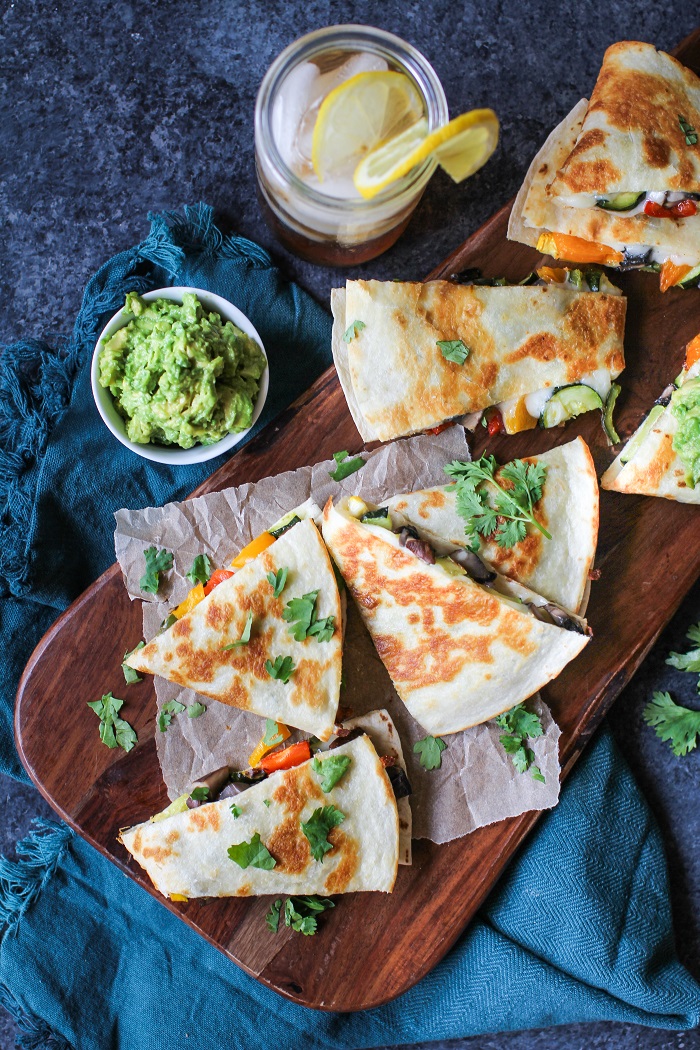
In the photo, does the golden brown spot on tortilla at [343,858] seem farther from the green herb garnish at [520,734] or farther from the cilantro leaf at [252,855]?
the green herb garnish at [520,734]

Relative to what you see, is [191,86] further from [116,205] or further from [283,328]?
[283,328]

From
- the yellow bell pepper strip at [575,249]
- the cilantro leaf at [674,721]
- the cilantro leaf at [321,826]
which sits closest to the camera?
the cilantro leaf at [321,826]

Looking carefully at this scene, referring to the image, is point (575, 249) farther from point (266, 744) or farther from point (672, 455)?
point (266, 744)

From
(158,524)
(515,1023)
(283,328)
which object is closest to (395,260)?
(283,328)

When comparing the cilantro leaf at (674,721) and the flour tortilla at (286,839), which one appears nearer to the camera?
the flour tortilla at (286,839)

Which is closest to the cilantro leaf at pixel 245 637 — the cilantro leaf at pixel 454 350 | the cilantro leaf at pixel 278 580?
the cilantro leaf at pixel 278 580

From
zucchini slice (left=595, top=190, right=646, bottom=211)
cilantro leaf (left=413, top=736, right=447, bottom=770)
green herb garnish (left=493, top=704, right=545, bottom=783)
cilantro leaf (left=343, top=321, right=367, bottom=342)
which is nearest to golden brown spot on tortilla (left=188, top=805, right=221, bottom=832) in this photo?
cilantro leaf (left=413, top=736, right=447, bottom=770)

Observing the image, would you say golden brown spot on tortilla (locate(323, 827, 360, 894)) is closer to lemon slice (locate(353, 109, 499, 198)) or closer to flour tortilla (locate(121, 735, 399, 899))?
flour tortilla (locate(121, 735, 399, 899))

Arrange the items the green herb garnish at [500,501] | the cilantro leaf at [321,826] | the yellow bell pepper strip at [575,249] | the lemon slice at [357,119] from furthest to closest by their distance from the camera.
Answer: the yellow bell pepper strip at [575,249]
the green herb garnish at [500,501]
the cilantro leaf at [321,826]
the lemon slice at [357,119]

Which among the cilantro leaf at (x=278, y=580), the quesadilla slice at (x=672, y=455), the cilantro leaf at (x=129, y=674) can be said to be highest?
the cilantro leaf at (x=278, y=580)

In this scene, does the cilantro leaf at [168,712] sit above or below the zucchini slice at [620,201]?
below
